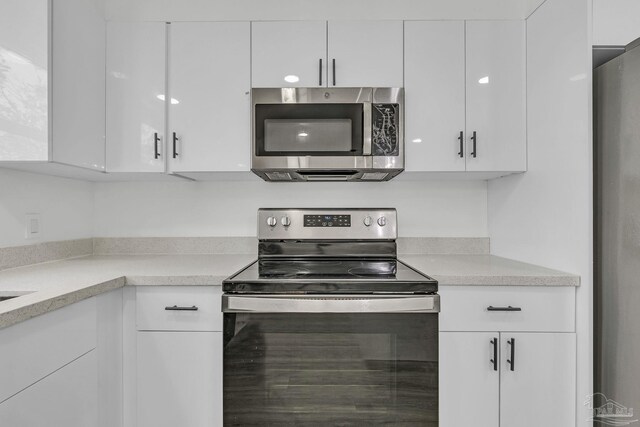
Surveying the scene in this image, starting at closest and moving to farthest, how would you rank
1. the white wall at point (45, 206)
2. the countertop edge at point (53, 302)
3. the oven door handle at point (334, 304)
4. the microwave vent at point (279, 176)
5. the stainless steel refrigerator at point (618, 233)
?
1. the countertop edge at point (53, 302)
2. the stainless steel refrigerator at point (618, 233)
3. the oven door handle at point (334, 304)
4. the white wall at point (45, 206)
5. the microwave vent at point (279, 176)

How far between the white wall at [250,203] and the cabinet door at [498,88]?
39cm

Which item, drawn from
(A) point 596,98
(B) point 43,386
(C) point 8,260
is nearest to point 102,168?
(C) point 8,260

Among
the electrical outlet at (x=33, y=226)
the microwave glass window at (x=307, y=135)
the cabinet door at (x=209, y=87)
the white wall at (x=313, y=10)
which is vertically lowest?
the electrical outlet at (x=33, y=226)

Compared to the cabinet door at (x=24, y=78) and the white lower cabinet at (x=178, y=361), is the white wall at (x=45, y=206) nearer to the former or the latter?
the cabinet door at (x=24, y=78)

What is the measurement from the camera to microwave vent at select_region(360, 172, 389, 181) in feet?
6.07

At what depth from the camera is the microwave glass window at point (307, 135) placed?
172 cm

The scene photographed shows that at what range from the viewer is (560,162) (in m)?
1.51

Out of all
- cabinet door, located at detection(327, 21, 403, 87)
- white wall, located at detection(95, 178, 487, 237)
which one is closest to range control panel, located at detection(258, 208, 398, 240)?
white wall, located at detection(95, 178, 487, 237)

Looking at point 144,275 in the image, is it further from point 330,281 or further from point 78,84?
point 78,84

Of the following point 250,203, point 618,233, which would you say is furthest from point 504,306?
point 250,203

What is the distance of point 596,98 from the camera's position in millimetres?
1399

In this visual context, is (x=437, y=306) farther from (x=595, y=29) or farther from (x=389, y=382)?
(x=595, y=29)

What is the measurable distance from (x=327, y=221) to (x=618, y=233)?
1202mm

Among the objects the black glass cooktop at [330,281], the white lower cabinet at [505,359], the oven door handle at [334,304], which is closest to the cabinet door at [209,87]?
the black glass cooktop at [330,281]
